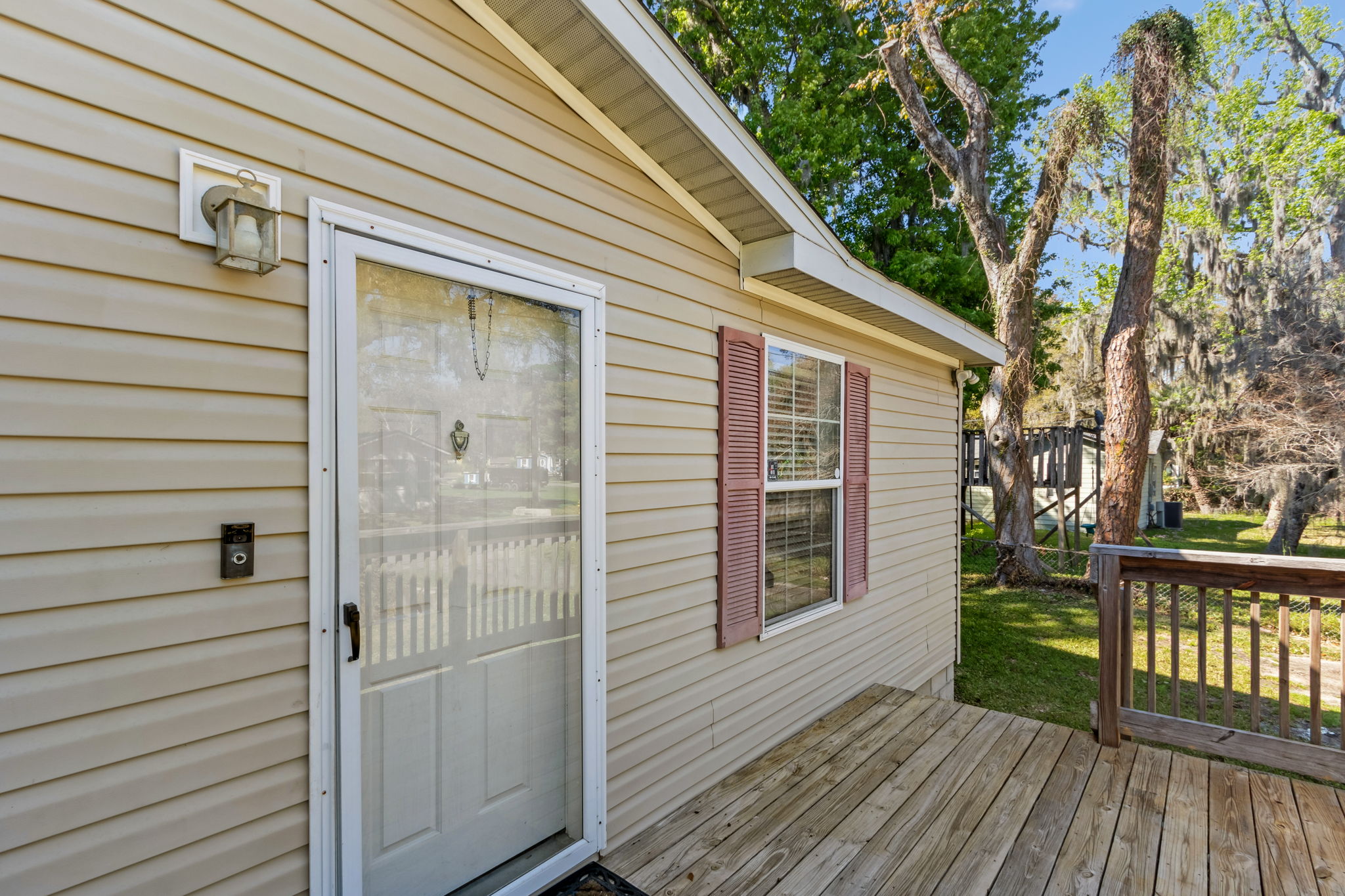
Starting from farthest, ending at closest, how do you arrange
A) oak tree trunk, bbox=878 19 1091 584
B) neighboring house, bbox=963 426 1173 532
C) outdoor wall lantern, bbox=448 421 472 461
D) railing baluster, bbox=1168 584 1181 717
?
neighboring house, bbox=963 426 1173 532 < oak tree trunk, bbox=878 19 1091 584 < railing baluster, bbox=1168 584 1181 717 < outdoor wall lantern, bbox=448 421 472 461

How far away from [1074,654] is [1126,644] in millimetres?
3846

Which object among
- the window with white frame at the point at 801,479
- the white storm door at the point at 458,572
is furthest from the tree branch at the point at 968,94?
the white storm door at the point at 458,572

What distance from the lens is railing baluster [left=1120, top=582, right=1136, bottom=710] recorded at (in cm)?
333

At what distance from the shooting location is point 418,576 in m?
1.88

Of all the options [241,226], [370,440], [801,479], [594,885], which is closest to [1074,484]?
[801,479]

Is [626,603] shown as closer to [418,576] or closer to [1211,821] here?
[418,576]

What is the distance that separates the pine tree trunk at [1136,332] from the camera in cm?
784

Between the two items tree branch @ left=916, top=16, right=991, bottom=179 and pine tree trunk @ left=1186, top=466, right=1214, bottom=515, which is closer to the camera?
tree branch @ left=916, top=16, right=991, bottom=179

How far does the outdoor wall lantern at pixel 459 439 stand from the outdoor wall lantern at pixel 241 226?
633 mm

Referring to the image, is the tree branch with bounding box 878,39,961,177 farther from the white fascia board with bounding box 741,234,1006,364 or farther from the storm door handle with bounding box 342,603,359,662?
the storm door handle with bounding box 342,603,359,662

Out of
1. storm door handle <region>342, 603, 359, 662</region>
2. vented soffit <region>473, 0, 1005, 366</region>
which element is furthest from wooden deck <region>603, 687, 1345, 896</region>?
vented soffit <region>473, 0, 1005, 366</region>

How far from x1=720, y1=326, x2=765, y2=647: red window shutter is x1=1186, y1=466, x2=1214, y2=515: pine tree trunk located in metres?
18.8

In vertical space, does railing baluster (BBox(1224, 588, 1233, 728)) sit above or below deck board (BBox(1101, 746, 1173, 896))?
above

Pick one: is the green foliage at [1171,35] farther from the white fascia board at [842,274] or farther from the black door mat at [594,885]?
the black door mat at [594,885]
